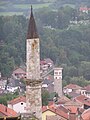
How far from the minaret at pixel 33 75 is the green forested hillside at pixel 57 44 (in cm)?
4025

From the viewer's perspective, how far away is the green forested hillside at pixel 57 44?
60.9m

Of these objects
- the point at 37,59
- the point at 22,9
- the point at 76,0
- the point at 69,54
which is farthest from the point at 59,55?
the point at 37,59

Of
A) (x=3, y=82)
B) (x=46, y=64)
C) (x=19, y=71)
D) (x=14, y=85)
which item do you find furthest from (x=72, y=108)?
(x=46, y=64)

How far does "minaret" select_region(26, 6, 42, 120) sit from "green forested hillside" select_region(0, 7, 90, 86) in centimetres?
4025

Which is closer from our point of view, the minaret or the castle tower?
the minaret

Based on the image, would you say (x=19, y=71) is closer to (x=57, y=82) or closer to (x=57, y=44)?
(x=57, y=82)

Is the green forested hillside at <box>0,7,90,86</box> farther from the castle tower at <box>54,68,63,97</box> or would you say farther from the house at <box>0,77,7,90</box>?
the castle tower at <box>54,68,63,97</box>

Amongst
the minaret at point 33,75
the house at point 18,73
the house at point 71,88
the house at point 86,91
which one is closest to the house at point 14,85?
the house at point 18,73

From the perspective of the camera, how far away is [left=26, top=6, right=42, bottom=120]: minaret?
13312 mm

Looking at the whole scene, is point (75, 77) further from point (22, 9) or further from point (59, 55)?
point (22, 9)

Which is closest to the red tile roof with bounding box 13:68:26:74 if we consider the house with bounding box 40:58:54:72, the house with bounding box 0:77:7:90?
the house with bounding box 0:77:7:90

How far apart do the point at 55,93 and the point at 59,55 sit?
2554 centimetres

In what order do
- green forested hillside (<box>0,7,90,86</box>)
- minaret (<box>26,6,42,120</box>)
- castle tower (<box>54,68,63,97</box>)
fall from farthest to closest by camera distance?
green forested hillside (<box>0,7,90,86</box>) → castle tower (<box>54,68,63,97</box>) → minaret (<box>26,6,42,120</box>)

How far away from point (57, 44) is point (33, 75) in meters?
61.3
